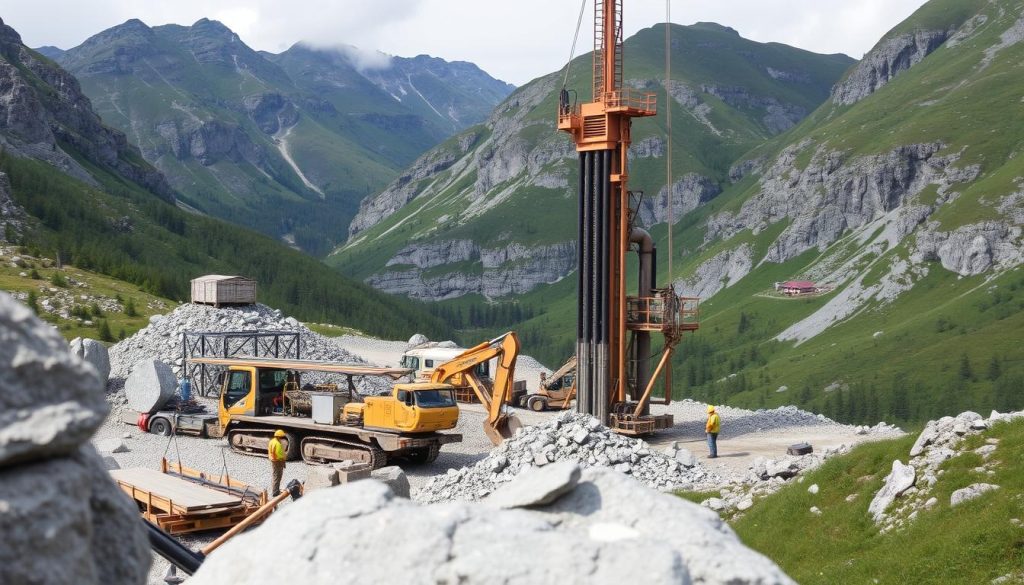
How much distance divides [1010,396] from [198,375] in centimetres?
13014

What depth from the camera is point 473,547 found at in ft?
18.5

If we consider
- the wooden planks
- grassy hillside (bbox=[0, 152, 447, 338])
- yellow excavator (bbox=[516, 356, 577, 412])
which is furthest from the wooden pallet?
grassy hillside (bbox=[0, 152, 447, 338])

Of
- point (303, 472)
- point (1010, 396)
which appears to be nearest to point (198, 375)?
point (303, 472)

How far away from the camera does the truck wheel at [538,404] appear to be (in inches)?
2028

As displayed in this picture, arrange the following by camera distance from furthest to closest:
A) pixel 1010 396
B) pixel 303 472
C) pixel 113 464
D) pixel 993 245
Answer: pixel 993 245 < pixel 1010 396 < pixel 303 472 < pixel 113 464

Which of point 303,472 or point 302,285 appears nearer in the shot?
point 303,472

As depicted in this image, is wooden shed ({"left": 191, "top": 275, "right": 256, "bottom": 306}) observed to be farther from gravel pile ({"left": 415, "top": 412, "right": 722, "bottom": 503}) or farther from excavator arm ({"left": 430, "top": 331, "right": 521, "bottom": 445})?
gravel pile ({"left": 415, "top": 412, "right": 722, "bottom": 503})

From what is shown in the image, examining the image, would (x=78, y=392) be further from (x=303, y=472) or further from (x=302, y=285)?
(x=302, y=285)

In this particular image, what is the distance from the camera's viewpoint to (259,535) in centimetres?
607

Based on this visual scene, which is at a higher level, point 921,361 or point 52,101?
point 52,101

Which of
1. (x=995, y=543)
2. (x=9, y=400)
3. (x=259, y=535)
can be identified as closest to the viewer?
(x=9, y=400)

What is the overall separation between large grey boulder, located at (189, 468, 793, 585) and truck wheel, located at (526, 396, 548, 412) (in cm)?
4538

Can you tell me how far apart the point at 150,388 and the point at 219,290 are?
52.3ft

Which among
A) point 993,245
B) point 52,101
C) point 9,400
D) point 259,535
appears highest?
point 52,101
